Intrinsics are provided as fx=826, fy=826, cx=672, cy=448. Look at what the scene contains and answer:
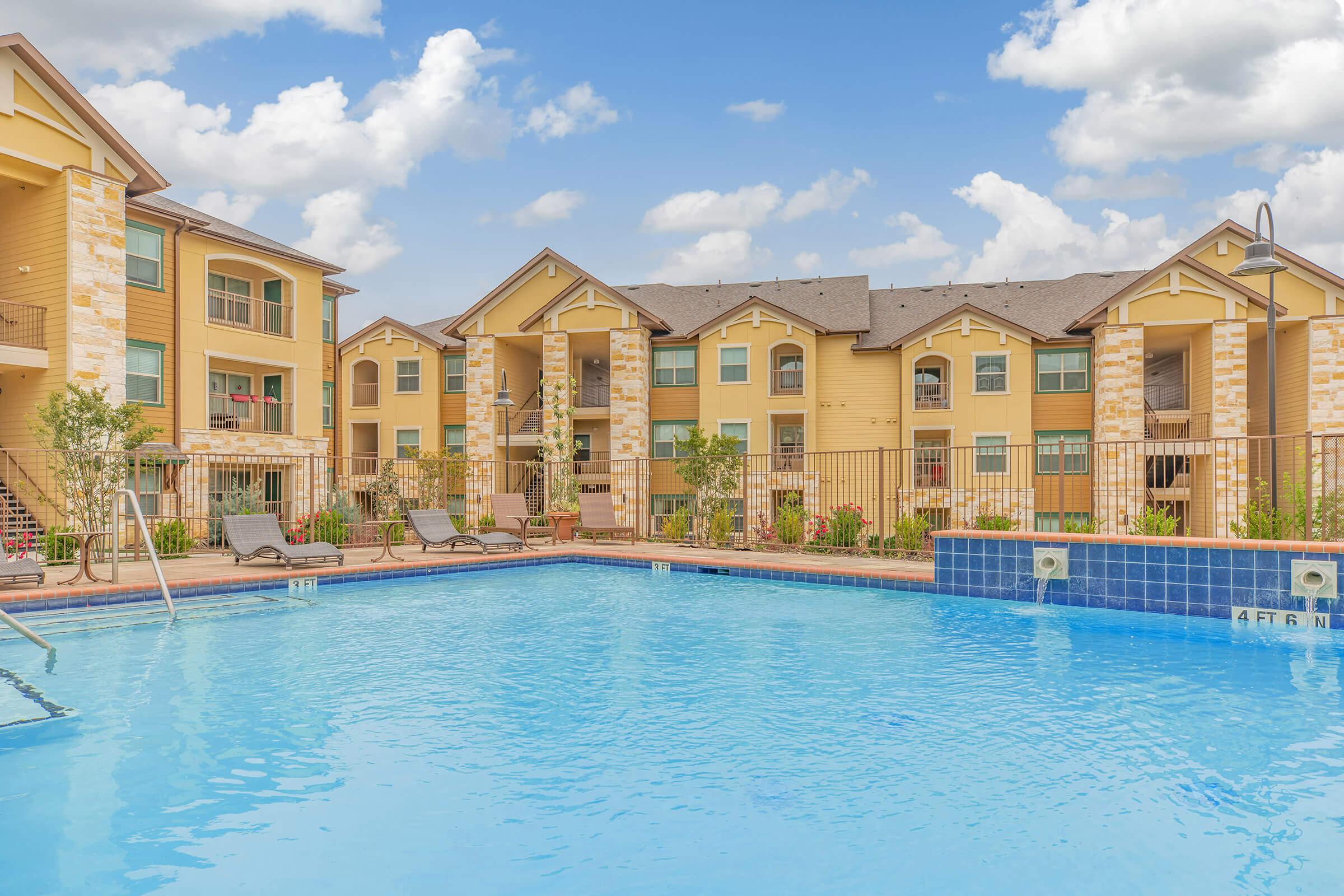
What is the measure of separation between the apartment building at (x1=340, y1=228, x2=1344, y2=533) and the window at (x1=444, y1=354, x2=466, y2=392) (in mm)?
63

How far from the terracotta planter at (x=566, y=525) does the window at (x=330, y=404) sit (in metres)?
12.8

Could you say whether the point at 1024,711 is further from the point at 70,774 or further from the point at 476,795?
the point at 70,774

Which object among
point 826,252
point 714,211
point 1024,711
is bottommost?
point 1024,711

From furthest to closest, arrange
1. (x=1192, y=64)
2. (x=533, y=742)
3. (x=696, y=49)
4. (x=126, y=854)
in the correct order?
(x=696, y=49) < (x=1192, y=64) < (x=533, y=742) < (x=126, y=854)

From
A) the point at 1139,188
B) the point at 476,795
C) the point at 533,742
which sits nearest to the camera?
the point at 476,795

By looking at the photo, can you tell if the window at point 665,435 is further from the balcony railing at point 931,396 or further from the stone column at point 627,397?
the balcony railing at point 931,396

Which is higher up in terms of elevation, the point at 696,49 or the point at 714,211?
the point at 714,211

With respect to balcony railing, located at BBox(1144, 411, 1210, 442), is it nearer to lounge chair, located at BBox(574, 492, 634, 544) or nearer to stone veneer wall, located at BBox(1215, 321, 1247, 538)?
stone veneer wall, located at BBox(1215, 321, 1247, 538)

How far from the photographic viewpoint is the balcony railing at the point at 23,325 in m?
16.5

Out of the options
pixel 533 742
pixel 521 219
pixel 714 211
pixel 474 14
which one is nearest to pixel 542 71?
pixel 474 14

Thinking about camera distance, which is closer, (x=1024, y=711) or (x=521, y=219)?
(x=1024, y=711)

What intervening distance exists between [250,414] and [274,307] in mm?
3045

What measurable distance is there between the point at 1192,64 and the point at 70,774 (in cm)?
2079

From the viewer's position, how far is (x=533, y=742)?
4.84 meters
